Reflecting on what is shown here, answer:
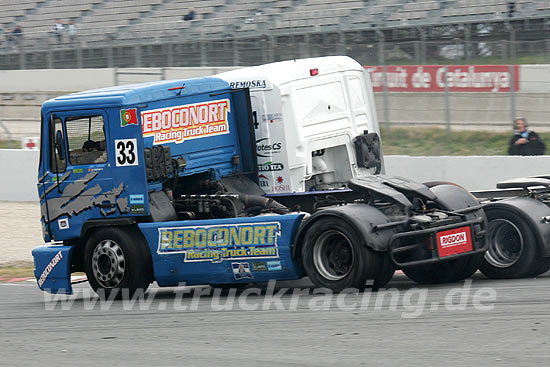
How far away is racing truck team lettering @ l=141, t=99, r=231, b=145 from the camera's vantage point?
10.3 meters

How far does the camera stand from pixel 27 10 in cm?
3541

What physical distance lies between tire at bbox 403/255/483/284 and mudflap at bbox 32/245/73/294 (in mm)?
3668

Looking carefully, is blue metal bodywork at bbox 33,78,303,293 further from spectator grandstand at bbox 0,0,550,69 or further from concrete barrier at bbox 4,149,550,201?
spectator grandstand at bbox 0,0,550,69

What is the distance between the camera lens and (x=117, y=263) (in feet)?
33.8

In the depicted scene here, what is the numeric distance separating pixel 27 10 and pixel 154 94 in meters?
26.7

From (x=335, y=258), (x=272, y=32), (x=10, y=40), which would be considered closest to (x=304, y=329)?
(x=335, y=258)

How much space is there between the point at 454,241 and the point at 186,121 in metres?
3.29

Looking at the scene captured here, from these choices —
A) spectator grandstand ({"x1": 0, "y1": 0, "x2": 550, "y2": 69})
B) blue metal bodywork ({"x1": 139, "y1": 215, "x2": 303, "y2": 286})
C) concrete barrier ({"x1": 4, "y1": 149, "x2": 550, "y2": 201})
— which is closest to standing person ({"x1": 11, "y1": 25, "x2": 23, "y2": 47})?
spectator grandstand ({"x1": 0, "y1": 0, "x2": 550, "y2": 69})

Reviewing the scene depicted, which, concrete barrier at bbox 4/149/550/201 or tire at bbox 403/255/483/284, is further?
concrete barrier at bbox 4/149/550/201

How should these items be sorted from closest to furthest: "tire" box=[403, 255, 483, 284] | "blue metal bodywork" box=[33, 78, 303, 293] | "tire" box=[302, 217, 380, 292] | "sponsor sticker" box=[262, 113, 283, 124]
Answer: "tire" box=[302, 217, 380, 292]
"blue metal bodywork" box=[33, 78, 303, 293]
"tire" box=[403, 255, 483, 284]
"sponsor sticker" box=[262, 113, 283, 124]

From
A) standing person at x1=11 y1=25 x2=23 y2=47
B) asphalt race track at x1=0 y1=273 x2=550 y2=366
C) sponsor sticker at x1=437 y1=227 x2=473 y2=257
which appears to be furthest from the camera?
standing person at x1=11 y1=25 x2=23 y2=47

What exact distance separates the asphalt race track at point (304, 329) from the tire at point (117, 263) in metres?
0.27

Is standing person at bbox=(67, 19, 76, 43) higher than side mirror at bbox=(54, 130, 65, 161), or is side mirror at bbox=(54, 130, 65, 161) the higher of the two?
standing person at bbox=(67, 19, 76, 43)

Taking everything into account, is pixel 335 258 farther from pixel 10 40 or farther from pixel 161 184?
pixel 10 40
